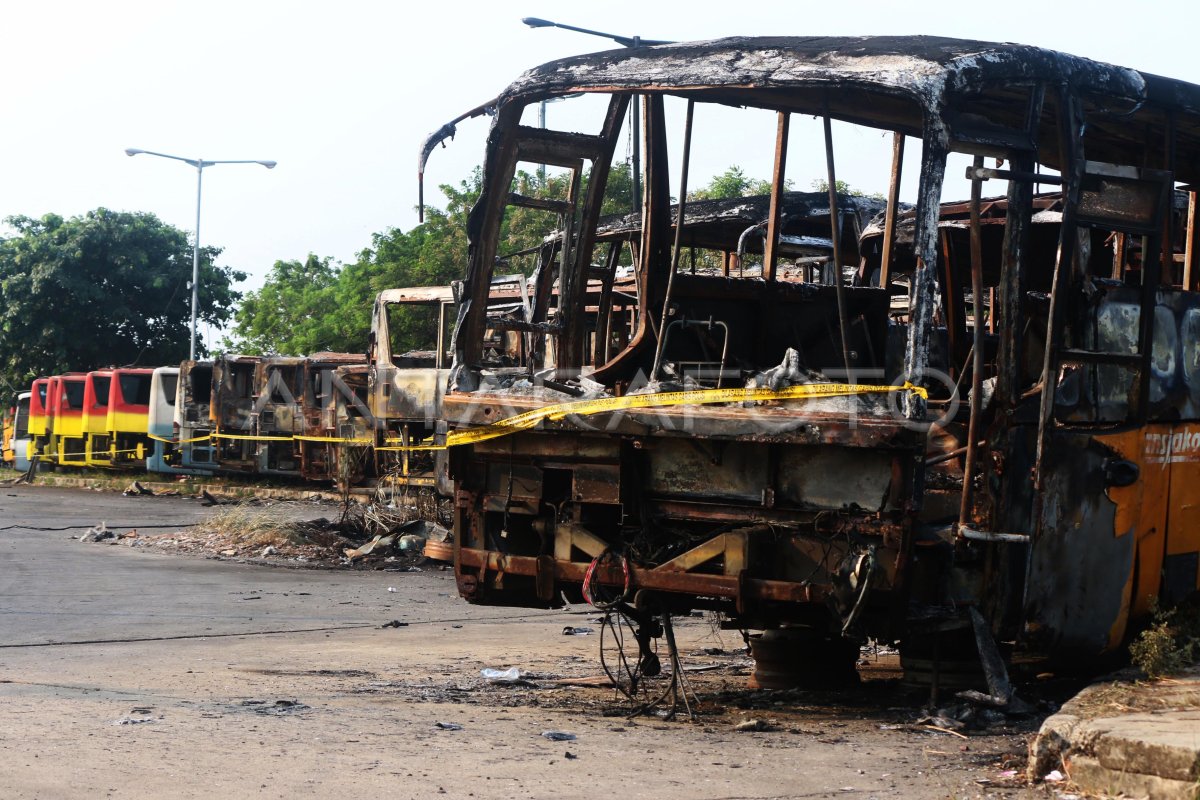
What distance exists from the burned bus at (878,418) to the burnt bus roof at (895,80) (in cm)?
2

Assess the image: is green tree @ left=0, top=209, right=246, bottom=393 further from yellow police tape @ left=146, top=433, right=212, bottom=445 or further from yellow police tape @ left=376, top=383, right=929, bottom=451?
yellow police tape @ left=376, top=383, right=929, bottom=451

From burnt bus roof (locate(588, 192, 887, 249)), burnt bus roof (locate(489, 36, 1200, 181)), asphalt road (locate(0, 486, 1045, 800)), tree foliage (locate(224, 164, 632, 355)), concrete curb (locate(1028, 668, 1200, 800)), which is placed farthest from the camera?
tree foliage (locate(224, 164, 632, 355))

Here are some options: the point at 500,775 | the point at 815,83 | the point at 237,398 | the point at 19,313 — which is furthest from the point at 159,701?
the point at 19,313

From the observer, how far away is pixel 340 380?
2270 centimetres

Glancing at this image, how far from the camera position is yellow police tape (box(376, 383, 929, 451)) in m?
6.07

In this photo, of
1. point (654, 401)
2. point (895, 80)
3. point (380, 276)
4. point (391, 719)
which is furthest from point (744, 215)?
point (380, 276)

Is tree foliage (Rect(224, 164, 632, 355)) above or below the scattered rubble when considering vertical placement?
above

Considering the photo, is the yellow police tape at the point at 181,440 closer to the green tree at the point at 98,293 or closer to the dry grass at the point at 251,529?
the dry grass at the point at 251,529

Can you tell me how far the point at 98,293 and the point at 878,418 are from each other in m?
38.2

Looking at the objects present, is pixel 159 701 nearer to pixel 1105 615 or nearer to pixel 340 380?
pixel 1105 615

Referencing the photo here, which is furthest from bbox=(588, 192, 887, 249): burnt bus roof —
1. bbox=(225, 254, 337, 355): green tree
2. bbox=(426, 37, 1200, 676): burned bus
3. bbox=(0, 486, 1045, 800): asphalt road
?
bbox=(225, 254, 337, 355): green tree

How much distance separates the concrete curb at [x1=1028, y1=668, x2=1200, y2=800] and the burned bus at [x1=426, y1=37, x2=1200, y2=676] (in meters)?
0.80

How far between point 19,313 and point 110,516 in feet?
69.4

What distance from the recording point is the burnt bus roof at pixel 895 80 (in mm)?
6004
